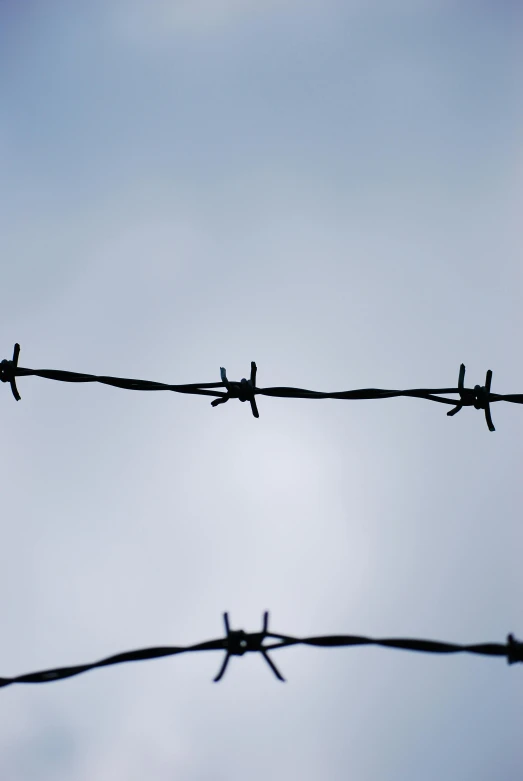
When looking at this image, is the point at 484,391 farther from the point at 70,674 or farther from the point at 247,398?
the point at 70,674

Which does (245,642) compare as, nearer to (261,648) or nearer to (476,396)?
(261,648)

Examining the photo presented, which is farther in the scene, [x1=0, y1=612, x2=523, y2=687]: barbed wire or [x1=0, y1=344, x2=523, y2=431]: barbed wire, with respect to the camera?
[x1=0, y1=344, x2=523, y2=431]: barbed wire

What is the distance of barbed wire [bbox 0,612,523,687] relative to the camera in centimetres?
446

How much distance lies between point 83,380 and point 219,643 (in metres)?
2.06

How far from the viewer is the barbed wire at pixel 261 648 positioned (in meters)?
4.46

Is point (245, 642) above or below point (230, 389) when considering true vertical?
below

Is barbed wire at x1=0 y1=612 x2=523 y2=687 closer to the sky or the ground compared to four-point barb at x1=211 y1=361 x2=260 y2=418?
closer to the ground

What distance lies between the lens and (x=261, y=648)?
4652 millimetres

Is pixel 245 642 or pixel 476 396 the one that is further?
pixel 476 396

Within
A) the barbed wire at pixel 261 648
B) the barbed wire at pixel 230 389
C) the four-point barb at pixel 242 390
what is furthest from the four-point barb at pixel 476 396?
the barbed wire at pixel 261 648

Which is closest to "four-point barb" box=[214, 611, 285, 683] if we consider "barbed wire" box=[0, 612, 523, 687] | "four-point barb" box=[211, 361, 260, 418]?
"barbed wire" box=[0, 612, 523, 687]

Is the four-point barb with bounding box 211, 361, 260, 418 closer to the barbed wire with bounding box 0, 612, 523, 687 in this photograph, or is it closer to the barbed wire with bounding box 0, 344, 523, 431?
the barbed wire with bounding box 0, 344, 523, 431

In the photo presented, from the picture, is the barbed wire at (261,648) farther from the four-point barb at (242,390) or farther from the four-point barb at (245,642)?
the four-point barb at (242,390)

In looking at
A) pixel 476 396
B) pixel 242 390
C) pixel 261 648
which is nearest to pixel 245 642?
pixel 261 648
